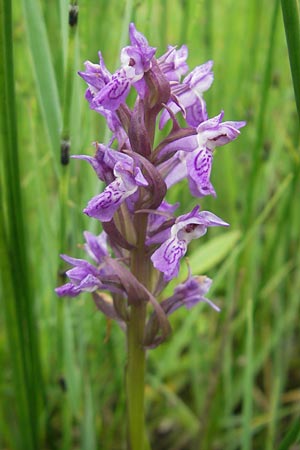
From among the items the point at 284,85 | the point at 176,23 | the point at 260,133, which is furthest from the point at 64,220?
the point at 176,23

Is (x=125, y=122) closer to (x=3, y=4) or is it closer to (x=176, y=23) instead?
(x=3, y=4)

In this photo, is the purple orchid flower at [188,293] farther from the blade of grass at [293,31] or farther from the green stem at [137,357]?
the blade of grass at [293,31]

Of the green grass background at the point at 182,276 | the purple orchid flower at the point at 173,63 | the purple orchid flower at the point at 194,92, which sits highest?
the purple orchid flower at the point at 173,63

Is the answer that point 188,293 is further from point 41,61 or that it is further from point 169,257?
point 41,61

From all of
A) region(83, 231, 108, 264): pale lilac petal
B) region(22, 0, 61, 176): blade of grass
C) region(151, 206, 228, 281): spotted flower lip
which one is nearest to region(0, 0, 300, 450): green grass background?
region(22, 0, 61, 176): blade of grass

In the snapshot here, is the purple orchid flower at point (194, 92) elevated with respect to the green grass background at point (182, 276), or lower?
elevated

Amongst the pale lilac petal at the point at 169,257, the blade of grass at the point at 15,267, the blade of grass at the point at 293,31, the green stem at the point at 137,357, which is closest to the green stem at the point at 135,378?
the green stem at the point at 137,357

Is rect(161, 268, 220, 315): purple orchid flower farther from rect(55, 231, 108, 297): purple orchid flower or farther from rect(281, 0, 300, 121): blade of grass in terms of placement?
rect(281, 0, 300, 121): blade of grass
